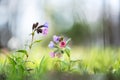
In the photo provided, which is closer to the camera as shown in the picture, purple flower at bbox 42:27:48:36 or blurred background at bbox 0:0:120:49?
blurred background at bbox 0:0:120:49

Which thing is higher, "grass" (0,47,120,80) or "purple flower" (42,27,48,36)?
"purple flower" (42,27,48,36)

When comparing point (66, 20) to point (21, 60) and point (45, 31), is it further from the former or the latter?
point (21, 60)

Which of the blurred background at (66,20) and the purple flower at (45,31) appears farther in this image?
the purple flower at (45,31)

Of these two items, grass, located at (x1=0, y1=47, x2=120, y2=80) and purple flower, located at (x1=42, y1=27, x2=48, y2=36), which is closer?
grass, located at (x1=0, y1=47, x2=120, y2=80)

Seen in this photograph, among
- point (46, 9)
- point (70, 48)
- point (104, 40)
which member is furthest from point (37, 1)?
point (104, 40)

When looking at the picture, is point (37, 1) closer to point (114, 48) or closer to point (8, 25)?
point (8, 25)

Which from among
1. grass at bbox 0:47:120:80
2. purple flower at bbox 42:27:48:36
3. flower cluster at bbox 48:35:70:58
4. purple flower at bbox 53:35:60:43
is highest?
purple flower at bbox 42:27:48:36
